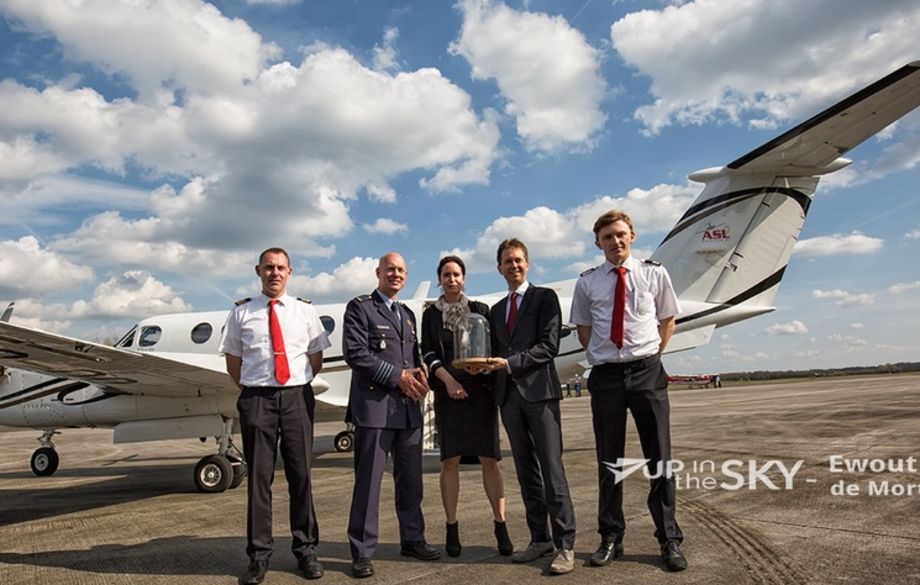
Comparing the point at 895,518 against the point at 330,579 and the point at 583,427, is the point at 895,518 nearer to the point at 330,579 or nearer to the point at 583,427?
the point at 330,579

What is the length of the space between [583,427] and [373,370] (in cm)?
1275

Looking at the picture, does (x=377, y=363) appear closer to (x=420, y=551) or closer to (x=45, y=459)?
(x=420, y=551)

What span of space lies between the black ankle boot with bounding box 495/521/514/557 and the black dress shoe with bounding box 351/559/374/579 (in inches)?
36.5

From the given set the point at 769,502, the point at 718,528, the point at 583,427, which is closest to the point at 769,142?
the point at 769,502

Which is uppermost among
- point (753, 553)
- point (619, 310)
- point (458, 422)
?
point (619, 310)

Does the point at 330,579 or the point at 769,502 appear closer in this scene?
the point at 330,579

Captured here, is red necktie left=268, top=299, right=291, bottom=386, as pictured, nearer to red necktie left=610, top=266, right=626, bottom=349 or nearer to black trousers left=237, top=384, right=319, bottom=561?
black trousers left=237, top=384, right=319, bottom=561

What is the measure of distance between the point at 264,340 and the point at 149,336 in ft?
24.5

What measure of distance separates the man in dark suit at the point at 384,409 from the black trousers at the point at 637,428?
4.16 ft

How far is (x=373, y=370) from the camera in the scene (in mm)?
4117

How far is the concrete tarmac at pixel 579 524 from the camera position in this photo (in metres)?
3.76

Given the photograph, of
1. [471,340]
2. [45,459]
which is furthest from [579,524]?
[45,459]

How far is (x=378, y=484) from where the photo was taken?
Answer: 4141mm

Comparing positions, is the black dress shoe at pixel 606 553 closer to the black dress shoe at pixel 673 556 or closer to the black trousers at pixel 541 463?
the black trousers at pixel 541 463
